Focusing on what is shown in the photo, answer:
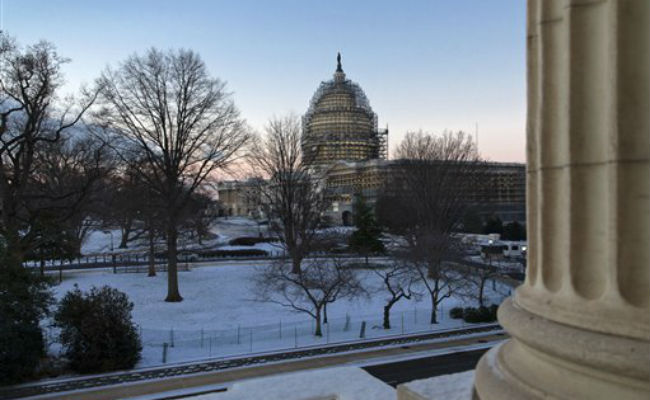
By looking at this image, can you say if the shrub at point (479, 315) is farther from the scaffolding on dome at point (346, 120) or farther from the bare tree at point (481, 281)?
the scaffolding on dome at point (346, 120)

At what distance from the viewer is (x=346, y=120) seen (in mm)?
145875

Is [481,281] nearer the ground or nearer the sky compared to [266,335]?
nearer the sky

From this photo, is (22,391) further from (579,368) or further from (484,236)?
(484,236)

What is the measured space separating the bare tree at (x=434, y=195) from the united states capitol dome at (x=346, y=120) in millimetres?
83833

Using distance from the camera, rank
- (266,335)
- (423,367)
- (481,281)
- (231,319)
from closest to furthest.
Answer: (423,367) < (266,335) < (231,319) < (481,281)

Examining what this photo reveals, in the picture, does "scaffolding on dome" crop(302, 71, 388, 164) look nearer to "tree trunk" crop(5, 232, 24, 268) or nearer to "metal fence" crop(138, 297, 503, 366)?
"metal fence" crop(138, 297, 503, 366)

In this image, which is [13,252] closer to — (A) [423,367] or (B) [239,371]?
(B) [239,371]

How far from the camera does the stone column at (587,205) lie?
127 inches

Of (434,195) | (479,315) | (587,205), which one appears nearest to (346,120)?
(434,195)

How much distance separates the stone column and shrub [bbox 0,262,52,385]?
17.9 meters

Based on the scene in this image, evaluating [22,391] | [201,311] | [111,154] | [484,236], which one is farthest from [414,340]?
[484,236]

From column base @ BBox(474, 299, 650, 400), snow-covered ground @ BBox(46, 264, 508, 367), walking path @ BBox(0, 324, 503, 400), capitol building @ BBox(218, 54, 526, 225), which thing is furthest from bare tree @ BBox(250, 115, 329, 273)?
capitol building @ BBox(218, 54, 526, 225)

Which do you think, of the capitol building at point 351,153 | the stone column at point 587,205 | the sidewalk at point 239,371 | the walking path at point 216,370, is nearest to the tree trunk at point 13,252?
the walking path at point 216,370

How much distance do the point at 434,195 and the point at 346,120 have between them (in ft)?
354
